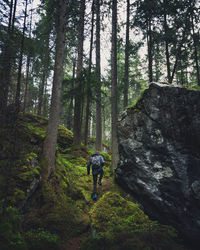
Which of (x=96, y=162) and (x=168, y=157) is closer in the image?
(x=168, y=157)

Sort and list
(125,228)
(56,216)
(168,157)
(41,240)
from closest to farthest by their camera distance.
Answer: (41,240)
(125,228)
(56,216)
(168,157)

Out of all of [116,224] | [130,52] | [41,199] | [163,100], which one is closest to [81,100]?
[130,52]

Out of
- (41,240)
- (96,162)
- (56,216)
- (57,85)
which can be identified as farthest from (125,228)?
(57,85)

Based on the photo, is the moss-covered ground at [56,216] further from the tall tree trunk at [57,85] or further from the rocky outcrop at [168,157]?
the rocky outcrop at [168,157]

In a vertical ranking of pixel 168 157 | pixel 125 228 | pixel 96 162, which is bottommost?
pixel 125 228

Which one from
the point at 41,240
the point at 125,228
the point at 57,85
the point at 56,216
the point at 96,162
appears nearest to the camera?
the point at 41,240

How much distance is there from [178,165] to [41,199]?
5003 millimetres

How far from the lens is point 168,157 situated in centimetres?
575

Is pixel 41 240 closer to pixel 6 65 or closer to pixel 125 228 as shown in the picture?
pixel 125 228

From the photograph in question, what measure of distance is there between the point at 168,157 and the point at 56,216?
448cm

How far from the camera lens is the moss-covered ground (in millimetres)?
3564

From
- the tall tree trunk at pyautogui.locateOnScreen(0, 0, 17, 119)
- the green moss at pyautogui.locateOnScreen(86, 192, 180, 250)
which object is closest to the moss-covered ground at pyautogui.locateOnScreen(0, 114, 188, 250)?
the green moss at pyautogui.locateOnScreen(86, 192, 180, 250)

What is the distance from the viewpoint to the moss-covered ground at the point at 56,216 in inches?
140

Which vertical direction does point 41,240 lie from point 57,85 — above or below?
below
